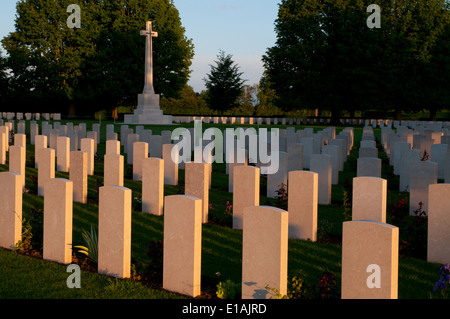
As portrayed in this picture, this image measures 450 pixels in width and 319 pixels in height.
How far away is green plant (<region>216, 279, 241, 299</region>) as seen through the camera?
4723mm

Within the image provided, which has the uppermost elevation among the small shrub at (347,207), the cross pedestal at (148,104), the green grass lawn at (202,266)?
the cross pedestal at (148,104)

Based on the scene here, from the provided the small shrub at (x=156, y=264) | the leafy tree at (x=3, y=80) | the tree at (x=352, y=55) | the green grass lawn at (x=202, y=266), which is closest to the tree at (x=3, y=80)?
the leafy tree at (x=3, y=80)

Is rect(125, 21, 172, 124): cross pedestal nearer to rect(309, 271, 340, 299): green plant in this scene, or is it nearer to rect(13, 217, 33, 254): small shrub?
rect(13, 217, 33, 254): small shrub

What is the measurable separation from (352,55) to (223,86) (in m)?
15.7

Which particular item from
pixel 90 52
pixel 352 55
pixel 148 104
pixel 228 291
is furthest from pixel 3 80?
pixel 228 291

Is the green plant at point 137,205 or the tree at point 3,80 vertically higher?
the tree at point 3,80

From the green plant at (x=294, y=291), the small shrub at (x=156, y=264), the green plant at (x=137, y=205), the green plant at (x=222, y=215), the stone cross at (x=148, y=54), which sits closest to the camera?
the green plant at (x=294, y=291)

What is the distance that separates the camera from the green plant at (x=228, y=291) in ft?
15.5

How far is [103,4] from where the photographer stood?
50031 millimetres

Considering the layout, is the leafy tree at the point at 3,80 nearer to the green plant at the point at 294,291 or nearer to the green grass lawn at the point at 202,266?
the green grass lawn at the point at 202,266

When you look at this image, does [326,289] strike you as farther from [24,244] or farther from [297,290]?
[24,244]

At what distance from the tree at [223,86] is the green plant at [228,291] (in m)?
48.8

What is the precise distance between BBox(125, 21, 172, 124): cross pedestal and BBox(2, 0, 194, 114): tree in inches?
371
